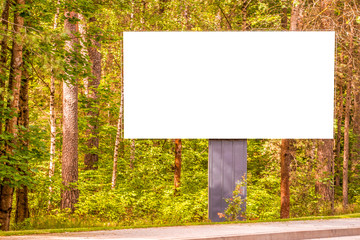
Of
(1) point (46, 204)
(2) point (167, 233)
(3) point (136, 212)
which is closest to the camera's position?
(2) point (167, 233)

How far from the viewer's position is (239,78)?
12812mm

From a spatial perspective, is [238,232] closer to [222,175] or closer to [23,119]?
[222,175]

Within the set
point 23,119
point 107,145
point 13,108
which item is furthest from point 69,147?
point 13,108

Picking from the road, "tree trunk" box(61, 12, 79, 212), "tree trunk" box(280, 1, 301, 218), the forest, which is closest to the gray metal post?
the road

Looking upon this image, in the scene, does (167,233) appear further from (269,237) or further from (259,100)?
(259,100)

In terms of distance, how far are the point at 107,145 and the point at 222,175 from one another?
33.3 feet

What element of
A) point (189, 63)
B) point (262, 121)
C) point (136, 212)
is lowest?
point (136, 212)

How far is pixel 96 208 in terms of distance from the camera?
51.9ft

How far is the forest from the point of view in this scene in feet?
34.3

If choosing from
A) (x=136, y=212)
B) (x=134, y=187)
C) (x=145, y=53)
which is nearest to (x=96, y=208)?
(x=136, y=212)

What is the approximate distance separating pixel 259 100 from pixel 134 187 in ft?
26.7

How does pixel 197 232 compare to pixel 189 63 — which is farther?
pixel 189 63

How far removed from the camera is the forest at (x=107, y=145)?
1045 centimetres

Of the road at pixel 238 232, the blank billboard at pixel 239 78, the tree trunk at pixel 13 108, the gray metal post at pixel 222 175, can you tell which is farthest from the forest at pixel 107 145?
the road at pixel 238 232
